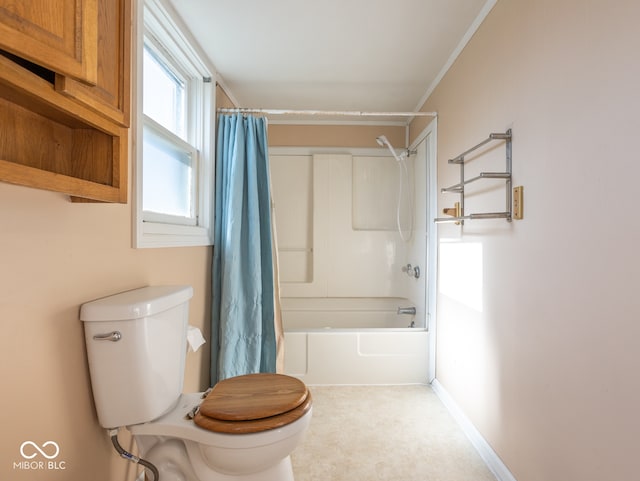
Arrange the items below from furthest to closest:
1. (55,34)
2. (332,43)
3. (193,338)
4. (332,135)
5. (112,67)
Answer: (332,135) → (332,43) → (193,338) → (112,67) → (55,34)

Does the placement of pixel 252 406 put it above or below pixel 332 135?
below

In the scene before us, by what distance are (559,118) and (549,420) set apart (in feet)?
3.45

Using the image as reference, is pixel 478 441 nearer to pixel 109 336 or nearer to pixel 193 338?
pixel 193 338

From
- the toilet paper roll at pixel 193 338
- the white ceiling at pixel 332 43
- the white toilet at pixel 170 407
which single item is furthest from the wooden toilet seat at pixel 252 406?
the white ceiling at pixel 332 43

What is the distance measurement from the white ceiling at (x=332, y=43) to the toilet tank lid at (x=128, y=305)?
4.65ft

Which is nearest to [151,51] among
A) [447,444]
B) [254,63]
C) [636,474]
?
[254,63]

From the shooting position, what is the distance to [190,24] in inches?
73.3

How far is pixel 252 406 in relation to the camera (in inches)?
46.8

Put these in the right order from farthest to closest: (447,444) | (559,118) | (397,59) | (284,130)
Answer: (284,130), (397,59), (447,444), (559,118)

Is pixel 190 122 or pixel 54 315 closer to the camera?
pixel 54 315

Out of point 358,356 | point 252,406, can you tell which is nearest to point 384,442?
point 358,356

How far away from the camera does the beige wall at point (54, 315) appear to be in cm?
87

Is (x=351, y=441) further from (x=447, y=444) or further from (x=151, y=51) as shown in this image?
(x=151, y=51)

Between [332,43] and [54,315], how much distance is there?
1890mm
